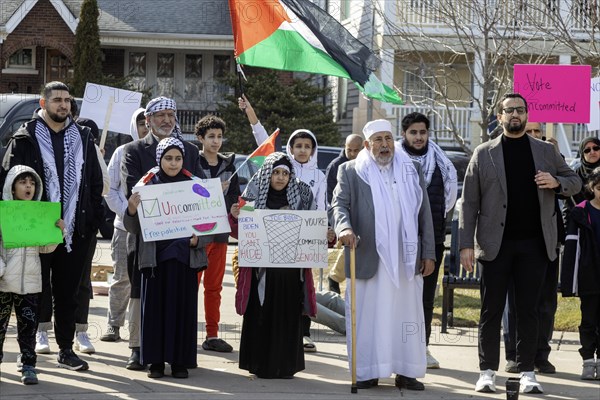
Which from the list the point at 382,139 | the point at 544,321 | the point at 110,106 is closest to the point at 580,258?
the point at 544,321

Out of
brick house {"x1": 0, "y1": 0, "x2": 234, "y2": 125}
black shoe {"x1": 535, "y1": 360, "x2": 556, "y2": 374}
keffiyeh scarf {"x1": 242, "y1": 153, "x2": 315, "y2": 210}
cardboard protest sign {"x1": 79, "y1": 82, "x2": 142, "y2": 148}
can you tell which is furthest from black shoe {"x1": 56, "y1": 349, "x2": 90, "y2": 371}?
brick house {"x1": 0, "y1": 0, "x2": 234, "y2": 125}

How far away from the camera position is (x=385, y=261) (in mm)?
8375

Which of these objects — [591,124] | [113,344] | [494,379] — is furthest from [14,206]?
[591,124]

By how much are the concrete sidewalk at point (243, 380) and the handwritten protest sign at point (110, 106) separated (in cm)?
201

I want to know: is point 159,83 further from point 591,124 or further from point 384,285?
point 384,285

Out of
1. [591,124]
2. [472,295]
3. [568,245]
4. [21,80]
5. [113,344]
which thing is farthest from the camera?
[21,80]

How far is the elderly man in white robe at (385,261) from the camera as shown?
8375 mm

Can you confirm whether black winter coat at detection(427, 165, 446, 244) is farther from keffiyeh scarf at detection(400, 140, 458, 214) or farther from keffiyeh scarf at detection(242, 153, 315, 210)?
keffiyeh scarf at detection(242, 153, 315, 210)

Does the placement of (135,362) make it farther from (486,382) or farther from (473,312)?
(473,312)

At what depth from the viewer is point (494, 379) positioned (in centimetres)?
845

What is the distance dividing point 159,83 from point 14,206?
→ 2620 cm

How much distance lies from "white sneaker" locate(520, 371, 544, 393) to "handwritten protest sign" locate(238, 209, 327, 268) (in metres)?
1.71

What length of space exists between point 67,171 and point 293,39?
301 cm

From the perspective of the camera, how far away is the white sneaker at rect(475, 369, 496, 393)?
8.32 m
